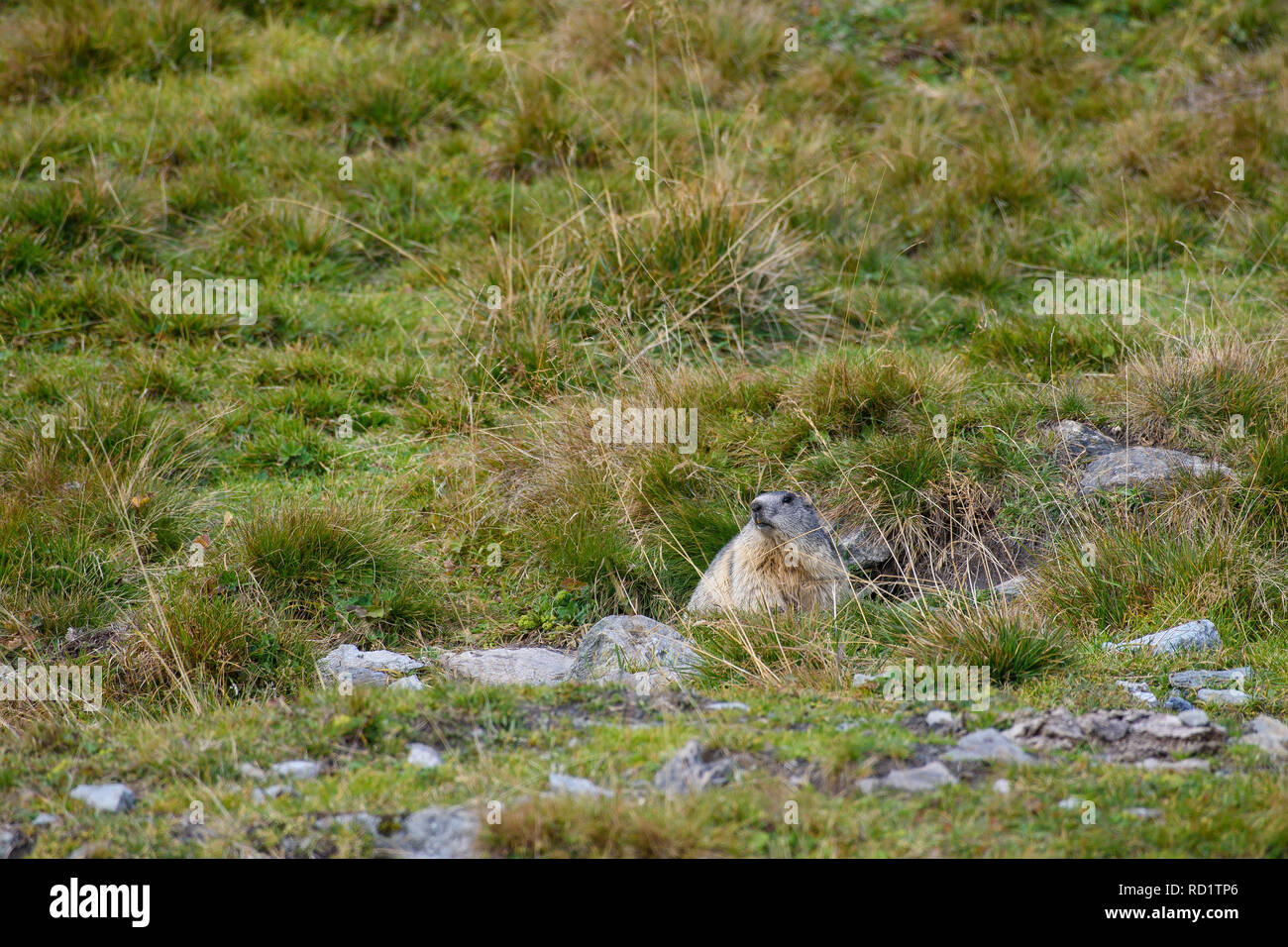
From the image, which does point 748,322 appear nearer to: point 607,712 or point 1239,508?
point 1239,508

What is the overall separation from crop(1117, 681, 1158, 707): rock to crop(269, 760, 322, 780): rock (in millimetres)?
3322

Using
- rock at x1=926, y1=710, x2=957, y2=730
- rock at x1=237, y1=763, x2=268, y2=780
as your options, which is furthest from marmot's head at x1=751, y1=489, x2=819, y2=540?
rock at x1=237, y1=763, x2=268, y2=780

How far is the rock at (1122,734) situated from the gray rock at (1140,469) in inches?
97.5

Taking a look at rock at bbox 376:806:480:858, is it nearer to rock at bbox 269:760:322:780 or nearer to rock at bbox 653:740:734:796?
rock at bbox 269:760:322:780

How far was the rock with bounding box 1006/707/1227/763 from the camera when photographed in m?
4.21

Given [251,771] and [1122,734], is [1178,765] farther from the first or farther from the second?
[251,771]

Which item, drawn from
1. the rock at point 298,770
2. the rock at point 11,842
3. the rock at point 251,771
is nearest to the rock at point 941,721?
the rock at point 298,770

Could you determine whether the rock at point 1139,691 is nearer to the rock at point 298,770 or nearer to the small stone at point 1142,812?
the small stone at point 1142,812

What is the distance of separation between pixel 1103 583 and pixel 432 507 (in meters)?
4.01

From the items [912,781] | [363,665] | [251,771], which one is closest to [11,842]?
[251,771]

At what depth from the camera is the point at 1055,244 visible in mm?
9539

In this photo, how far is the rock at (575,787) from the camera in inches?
150
